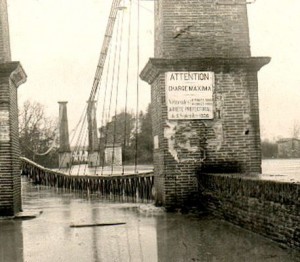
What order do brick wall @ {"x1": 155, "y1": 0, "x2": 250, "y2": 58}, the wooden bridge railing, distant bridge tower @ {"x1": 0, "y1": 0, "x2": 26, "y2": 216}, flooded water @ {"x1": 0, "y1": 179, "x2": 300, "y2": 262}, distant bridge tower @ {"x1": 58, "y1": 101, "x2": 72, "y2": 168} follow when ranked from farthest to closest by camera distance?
1. distant bridge tower @ {"x1": 58, "y1": 101, "x2": 72, "y2": 168}
2. the wooden bridge railing
3. brick wall @ {"x1": 155, "y1": 0, "x2": 250, "y2": 58}
4. distant bridge tower @ {"x1": 0, "y1": 0, "x2": 26, "y2": 216}
5. flooded water @ {"x1": 0, "y1": 179, "x2": 300, "y2": 262}

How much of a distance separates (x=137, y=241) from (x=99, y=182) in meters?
13.2

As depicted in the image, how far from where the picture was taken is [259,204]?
7.33m

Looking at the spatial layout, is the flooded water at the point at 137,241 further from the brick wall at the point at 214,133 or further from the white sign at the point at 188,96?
the white sign at the point at 188,96

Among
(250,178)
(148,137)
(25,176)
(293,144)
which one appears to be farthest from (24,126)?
(250,178)

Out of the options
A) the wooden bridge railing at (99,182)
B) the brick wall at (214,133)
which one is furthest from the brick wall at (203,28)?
the wooden bridge railing at (99,182)

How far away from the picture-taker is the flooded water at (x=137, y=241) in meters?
6.27

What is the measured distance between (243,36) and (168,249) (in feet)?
20.2

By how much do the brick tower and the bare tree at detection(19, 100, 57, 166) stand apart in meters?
34.8

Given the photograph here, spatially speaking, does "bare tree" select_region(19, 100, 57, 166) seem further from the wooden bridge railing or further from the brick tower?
the brick tower

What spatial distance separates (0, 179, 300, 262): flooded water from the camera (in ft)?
20.6

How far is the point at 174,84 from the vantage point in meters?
10.9

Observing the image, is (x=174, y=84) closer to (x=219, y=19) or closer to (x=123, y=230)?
(x=219, y=19)

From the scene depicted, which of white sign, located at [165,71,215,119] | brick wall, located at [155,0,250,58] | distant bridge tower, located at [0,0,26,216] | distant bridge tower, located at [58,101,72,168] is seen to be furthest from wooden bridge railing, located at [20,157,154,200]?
distant bridge tower, located at [0,0,26,216]

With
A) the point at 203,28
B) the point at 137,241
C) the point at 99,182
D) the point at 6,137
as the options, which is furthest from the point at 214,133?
the point at 99,182
